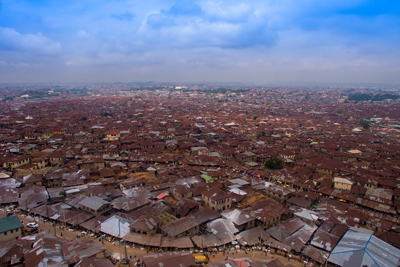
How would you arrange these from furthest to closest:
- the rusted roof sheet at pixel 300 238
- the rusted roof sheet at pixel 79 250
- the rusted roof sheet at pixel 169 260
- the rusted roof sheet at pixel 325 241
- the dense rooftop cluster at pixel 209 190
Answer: the dense rooftop cluster at pixel 209 190 → the rusted roof sheet at pixel 300 238 → the rusted roof sheet at pixel 325 241 → the rusted roof sheet at pixel 79 250 → the rusted roof sheet at pixel 169 260

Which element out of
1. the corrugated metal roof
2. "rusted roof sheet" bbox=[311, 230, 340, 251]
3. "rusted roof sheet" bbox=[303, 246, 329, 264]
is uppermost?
the corrugated metal roof

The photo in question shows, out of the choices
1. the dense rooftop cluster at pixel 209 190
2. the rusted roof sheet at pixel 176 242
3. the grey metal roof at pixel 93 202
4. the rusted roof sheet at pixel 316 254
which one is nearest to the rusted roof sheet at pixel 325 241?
the dense rooftop cluster at pixel 209 190

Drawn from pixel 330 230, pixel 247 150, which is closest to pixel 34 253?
pixel 330 230

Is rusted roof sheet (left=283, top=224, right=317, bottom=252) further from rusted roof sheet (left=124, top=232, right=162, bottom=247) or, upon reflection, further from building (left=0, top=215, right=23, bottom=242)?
building (left=0, top=215, right=23, bottom=242)

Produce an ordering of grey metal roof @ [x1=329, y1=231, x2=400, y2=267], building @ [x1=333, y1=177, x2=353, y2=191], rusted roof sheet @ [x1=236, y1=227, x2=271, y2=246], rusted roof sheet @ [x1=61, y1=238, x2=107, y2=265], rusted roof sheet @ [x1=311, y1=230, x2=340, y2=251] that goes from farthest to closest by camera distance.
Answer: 1. building @ [x1=333, y1=177, x2=353, y2=191]
2. rusted roof sheet @ [x1=236, y1=227, x2=271, y2=246]
3. rusted roof sheet @ [x1=311, y1=230, x2=340, y2=251]
4. grey metal roof @ [x1=329, y1=231, x2=400, y2=267]
5. rusted roof sheet @ [x1=61, y1=238, x2=107, y2=265]

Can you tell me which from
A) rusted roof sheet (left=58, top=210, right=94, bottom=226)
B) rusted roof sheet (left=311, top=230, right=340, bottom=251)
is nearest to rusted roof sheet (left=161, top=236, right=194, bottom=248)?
rusted roof sheet (left=58, top=210, right=94, bottom=226)

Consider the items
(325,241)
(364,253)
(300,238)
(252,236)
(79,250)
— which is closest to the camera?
(79,250)

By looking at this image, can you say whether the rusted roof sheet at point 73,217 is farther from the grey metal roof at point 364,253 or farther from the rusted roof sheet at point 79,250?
the grey metal roof at point 364,253

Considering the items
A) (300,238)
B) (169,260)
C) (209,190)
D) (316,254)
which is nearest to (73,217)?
(169,260)

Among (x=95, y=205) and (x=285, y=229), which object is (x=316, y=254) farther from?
(x=95, y=205)
